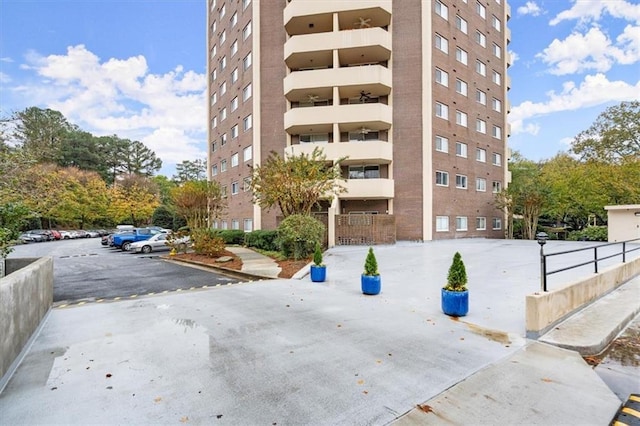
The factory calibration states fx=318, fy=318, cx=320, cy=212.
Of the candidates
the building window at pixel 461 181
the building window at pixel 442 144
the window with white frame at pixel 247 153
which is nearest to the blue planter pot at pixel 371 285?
the building window at pixel 442 144

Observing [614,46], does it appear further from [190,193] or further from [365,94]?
[190,193]

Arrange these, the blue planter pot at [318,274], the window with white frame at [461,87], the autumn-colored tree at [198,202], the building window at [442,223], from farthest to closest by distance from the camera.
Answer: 1. the window with white frame at [461,87]
2. the building window at [442,223]
3. the autumn-colored tree at [198,202]
4. the blue planter pot at [318,274]

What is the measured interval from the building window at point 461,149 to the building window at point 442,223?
5.45 m

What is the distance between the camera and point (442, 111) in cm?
2441

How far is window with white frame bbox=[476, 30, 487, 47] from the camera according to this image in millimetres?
27856

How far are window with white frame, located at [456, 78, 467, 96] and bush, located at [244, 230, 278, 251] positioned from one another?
1905 cm

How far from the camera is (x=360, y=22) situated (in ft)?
78.1

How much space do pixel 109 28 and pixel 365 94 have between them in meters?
16.8

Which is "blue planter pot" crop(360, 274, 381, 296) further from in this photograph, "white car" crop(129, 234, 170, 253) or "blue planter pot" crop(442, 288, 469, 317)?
"white car" crop(129, 234, 170, 253)

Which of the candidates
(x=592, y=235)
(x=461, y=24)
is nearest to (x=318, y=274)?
(x=592, y=235)

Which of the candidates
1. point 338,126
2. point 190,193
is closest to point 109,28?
point 190,193

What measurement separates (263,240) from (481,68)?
24.4 metres

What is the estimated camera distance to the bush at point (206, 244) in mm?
16859

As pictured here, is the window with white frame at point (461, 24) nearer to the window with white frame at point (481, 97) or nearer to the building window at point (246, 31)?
the window with white frame at point (481, 97)
